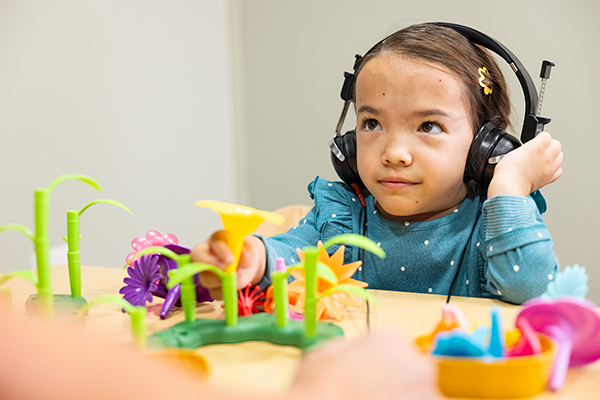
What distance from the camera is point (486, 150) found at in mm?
852

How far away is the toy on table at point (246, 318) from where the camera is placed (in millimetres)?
469

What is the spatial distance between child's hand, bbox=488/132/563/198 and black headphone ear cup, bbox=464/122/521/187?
2 cm

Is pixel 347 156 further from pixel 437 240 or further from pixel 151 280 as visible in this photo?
pixel 151 280

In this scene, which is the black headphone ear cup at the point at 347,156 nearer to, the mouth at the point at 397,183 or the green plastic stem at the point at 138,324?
the mouth at the point at 397,183

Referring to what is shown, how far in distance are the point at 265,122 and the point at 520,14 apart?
1.04m

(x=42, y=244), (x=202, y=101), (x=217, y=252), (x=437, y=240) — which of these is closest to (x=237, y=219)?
(x=217, y=252)

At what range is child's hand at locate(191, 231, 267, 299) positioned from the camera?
0.53 meters

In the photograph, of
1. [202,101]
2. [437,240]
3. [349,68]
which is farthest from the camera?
[202,101]

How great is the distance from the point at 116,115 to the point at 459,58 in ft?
3.57

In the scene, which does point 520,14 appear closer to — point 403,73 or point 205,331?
point 403,73

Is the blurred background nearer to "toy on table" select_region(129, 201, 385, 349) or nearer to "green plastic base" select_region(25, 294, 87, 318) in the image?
"green plastic base" select_region(25, 294, 87, 318)

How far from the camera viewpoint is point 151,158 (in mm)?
1732

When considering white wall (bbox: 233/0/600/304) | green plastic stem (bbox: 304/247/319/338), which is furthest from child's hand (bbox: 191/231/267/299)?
white wall (bbox: 233/0/600/304)

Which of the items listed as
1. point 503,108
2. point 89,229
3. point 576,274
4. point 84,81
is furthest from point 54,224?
point 576,274
